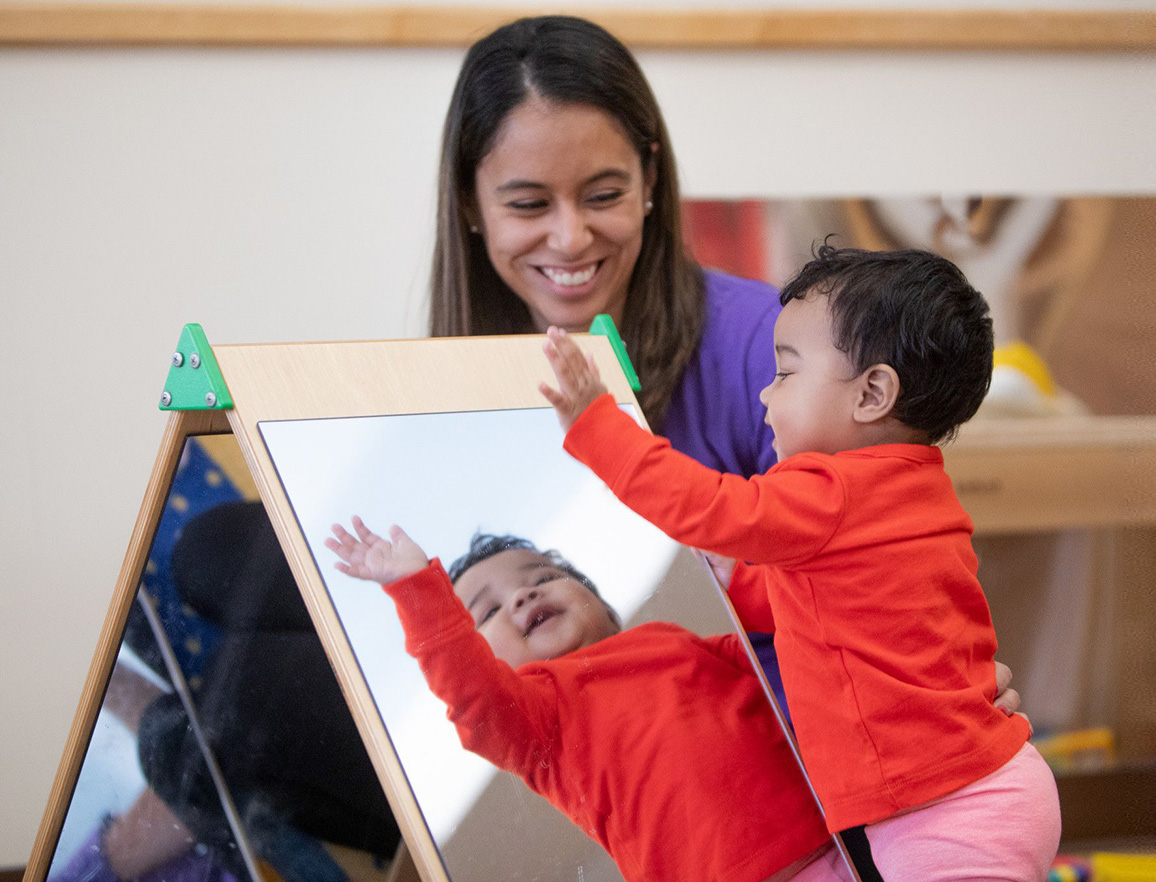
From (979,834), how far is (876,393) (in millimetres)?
341

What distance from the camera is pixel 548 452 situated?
3.20 feet

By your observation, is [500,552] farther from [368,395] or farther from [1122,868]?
[1122,868]

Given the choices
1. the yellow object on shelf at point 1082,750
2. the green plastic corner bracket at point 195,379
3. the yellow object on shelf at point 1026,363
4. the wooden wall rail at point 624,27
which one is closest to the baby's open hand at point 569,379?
the green plastic corner bracket at point 195,379

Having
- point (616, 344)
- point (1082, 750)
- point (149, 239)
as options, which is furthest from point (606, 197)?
point (1082, 750)

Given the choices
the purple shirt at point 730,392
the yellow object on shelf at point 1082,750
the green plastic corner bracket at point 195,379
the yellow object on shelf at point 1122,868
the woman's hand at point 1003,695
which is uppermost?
the green plastic corner bracket at point 195,379

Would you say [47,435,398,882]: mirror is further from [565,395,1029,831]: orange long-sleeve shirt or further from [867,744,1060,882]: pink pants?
[867,744,1060,882]: pink pants

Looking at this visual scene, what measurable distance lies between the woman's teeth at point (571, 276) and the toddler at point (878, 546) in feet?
1.40

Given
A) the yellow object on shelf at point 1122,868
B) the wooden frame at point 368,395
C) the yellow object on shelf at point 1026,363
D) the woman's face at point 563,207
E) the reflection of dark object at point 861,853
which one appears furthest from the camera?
the yellow object on shelf at point 1026,363

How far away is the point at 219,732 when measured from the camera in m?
1.07

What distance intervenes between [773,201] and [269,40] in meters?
0.96

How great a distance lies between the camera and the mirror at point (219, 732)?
3.06ft

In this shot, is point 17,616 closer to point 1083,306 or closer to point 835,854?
point 835,854

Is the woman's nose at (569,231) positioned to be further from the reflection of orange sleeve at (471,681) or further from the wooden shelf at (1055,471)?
the wooden shelf at (1055,471)

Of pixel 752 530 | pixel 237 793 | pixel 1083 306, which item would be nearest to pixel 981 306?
pixel 752 530
